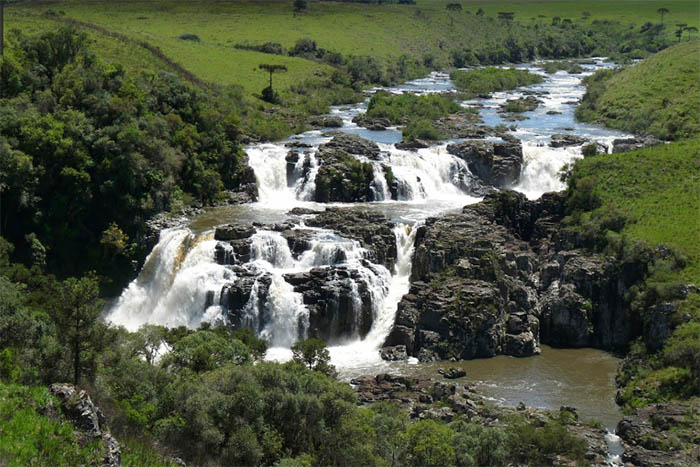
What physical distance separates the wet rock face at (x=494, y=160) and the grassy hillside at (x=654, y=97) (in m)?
16.1

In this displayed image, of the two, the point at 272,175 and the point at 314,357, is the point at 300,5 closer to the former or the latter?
the point at 272,175

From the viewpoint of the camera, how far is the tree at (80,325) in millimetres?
35438

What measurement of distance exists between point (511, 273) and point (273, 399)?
27325 mm

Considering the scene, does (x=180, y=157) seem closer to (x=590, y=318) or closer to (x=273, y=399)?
(x=590, y=318)

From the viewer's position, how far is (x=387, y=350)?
54969 millimetres

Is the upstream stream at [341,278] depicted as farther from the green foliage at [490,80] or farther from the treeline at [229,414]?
the green foliage at [490,80]

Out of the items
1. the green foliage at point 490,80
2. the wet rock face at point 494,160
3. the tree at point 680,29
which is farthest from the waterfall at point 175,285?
the tree at point 680,29

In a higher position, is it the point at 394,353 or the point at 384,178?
the point at 384,178

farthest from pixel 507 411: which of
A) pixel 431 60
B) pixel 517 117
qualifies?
pixel 431 60

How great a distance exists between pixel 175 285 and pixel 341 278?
998 cm

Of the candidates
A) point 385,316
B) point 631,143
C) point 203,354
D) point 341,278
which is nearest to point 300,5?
point 631,143

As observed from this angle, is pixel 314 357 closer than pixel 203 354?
No

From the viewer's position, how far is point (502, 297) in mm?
58000

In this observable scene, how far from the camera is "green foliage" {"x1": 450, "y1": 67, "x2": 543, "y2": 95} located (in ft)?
411
